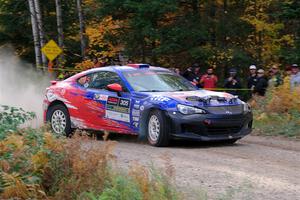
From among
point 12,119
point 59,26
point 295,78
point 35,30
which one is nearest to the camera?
point 12,119

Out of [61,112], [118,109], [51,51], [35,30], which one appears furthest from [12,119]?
[35,30]

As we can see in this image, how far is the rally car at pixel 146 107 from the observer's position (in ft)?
36.9

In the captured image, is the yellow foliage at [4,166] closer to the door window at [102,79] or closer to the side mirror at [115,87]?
the side mirror at [115,87]

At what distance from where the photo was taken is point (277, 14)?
24.4 m

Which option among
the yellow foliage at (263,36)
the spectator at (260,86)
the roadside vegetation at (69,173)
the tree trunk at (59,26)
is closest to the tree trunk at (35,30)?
the tree trunk at (59,26)

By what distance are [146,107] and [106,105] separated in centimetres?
129

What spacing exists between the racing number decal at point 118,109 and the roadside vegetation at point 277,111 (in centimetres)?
362

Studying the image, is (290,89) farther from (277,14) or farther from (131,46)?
(131,46)

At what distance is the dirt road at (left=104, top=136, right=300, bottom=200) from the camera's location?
287 inches

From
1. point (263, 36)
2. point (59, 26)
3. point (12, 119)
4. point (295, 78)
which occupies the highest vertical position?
point (59, 26)

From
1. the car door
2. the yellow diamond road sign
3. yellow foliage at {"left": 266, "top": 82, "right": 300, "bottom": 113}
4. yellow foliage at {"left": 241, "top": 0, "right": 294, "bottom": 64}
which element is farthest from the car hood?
the yellow diamond road sign

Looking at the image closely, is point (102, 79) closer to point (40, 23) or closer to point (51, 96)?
point (51, 96)

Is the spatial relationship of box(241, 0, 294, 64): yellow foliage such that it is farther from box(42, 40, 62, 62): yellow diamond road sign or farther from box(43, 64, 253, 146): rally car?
box(43, 64, 253, 146): rally car

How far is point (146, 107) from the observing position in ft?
38.3
